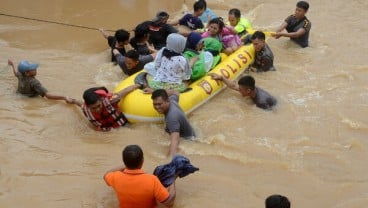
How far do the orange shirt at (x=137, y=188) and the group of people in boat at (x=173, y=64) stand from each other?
109 mm

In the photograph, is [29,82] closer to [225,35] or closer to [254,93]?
[254,93]

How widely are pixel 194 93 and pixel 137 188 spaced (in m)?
2.29

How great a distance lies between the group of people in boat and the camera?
5074 millimetres

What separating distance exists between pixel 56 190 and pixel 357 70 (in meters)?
4.94

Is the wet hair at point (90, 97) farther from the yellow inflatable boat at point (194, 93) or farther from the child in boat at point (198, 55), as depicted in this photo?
the child in boat at point (198, 55)

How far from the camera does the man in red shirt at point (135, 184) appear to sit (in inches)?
143

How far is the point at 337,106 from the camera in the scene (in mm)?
6055

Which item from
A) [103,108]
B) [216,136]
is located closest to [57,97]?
[103,108]

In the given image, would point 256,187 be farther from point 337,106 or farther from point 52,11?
point 52,11

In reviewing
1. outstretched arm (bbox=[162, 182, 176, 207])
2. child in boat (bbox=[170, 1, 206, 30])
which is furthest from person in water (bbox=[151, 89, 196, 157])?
child in boat (bbox=[170, 1, 206, 30])

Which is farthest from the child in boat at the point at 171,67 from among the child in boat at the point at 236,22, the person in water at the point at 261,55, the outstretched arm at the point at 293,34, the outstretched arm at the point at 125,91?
the outstretched arm at the point at 293,34

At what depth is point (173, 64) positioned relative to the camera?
221 inches

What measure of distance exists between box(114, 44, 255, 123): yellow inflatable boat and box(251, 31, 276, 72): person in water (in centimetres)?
10

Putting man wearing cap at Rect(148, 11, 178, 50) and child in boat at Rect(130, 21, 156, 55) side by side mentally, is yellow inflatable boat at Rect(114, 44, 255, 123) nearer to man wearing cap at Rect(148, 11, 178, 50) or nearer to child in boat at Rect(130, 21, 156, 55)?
child in boat at Rect(130, 21, 156, 55)
